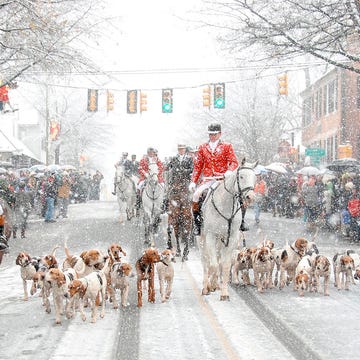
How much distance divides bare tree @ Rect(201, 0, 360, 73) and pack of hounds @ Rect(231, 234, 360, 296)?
8782 mm

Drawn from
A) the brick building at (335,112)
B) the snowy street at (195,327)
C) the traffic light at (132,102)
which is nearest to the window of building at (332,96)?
the brick building at (335,112)

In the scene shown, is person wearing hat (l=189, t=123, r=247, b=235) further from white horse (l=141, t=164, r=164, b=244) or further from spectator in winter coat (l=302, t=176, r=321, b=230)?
spectator in winter coat (l=302, t=176, r=321, b=230)

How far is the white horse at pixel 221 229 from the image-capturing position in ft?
38.6

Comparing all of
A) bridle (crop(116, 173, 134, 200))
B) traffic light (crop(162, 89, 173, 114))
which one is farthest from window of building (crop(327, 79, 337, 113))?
bridle (crop(116, 173, 134, 200))

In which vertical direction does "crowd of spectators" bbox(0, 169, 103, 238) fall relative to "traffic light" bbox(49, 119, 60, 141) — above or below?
below

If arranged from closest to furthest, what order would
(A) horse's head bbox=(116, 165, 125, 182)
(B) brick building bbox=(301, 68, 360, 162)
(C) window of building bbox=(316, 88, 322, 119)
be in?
(A) horse's head bbox=(116, 165, 125, 182), (B) brick building bbox=(301, 68, 360, 162), (C) window of building bbox=(316, 88, 322, 119)

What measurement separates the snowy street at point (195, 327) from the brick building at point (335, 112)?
25275 millimetres

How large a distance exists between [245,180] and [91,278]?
8.72ft

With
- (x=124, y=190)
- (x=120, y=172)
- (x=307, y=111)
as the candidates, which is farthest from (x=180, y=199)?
(x=307, y=111)

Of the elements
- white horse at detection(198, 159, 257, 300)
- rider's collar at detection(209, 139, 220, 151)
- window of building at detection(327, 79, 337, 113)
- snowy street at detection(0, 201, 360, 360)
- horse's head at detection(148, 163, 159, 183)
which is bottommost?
snowy street at detection(0, 201, 360, 360)

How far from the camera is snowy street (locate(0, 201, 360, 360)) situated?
8.48m

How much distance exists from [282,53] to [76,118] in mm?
60504

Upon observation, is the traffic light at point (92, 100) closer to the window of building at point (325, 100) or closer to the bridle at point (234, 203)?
the window of building at point (325, 100)

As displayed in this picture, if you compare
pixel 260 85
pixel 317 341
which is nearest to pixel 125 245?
→ pixel 317 341
